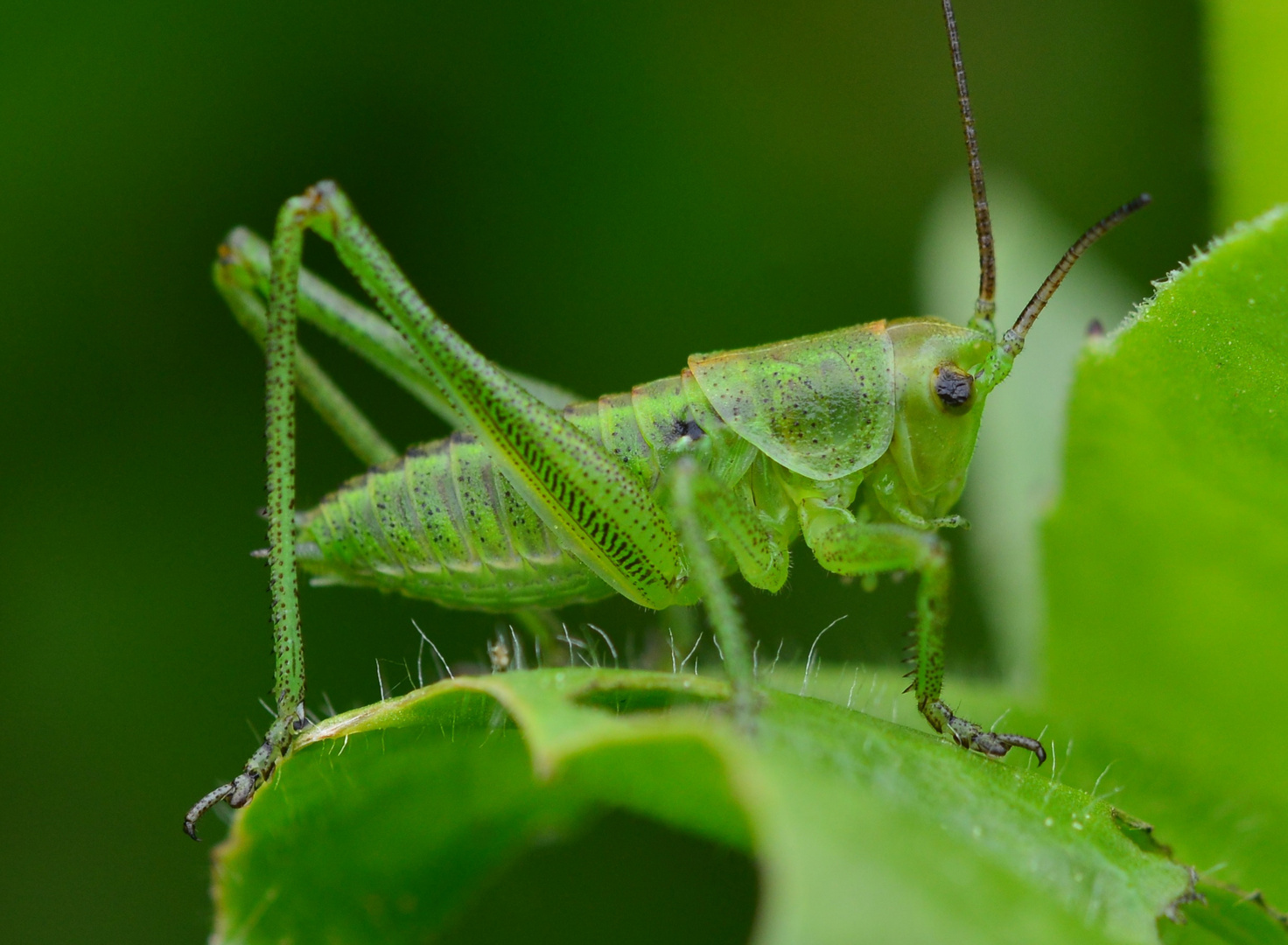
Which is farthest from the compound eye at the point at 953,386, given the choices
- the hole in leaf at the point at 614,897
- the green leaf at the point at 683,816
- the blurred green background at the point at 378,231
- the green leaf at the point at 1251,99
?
the hole in leaf at the point at 614,897

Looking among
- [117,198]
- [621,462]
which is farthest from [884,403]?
[117,198]

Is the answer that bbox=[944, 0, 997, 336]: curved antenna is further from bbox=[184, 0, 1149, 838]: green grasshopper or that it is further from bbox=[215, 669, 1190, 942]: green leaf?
bbox=[215, 669, 1190, 942]: green leaf

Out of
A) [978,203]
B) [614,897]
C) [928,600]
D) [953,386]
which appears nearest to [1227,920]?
[928,600]

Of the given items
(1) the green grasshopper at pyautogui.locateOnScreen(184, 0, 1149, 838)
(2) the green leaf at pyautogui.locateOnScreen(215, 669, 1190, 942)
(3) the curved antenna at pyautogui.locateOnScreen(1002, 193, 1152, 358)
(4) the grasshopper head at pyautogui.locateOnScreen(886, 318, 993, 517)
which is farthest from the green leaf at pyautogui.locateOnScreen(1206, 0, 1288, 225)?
(2) the green leaf at pyautogui.locateOnScreen(215, 669, 1190, 942)

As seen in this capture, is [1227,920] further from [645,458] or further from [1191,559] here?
[645,458]

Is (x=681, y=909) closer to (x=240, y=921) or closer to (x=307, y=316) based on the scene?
(x=240, y=921)

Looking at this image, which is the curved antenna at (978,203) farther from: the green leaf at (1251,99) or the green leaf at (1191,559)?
the green leaf at (1191,559)
